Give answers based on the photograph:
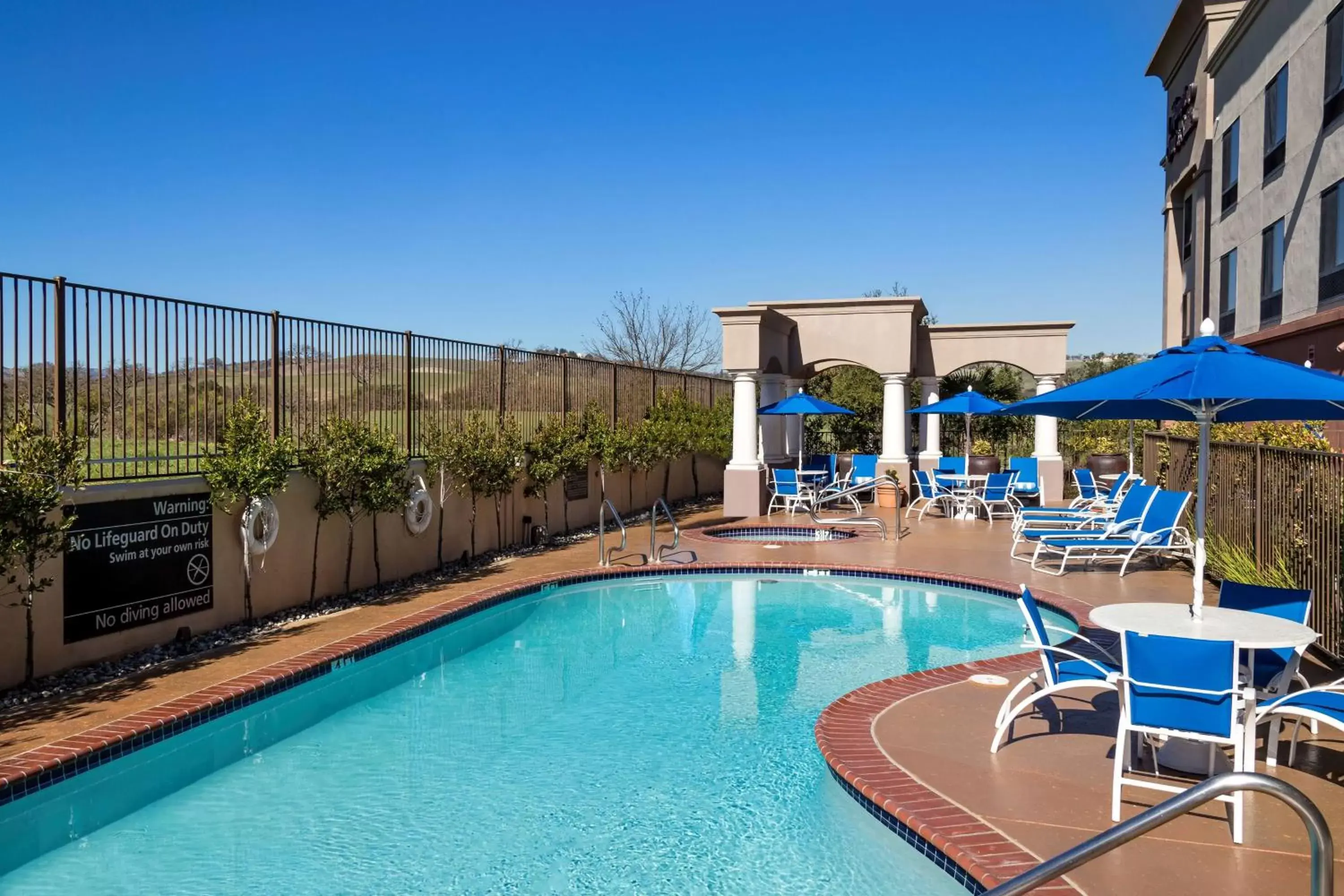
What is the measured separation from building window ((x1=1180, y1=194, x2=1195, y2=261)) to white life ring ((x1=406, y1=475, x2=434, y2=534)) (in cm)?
2504

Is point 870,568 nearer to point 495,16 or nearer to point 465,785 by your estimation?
point 465,785

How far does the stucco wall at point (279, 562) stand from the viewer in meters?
6.93

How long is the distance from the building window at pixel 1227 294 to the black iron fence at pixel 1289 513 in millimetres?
12607

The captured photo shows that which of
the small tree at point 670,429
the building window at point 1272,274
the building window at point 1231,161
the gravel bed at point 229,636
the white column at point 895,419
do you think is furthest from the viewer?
the building window at point 1231,161

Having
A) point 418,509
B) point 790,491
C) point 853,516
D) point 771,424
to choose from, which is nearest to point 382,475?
point 418,509

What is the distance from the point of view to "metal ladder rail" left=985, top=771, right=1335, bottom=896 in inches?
86.7

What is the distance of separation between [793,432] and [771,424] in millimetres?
1219

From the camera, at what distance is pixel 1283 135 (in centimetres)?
1822

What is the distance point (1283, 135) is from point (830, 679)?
16.9 meters

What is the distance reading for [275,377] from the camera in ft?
30.7

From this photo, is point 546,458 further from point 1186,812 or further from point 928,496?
point 1186,812

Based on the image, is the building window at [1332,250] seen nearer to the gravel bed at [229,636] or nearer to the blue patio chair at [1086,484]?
the blue patio chair at [1086,484]

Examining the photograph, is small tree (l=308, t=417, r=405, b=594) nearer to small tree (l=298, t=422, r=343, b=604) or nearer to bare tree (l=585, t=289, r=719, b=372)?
small tree (l=298, t=422, r=343, b=604)

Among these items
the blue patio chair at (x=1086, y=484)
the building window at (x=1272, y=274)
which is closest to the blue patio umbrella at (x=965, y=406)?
the blue patio chair at (x=1086, y=484)
